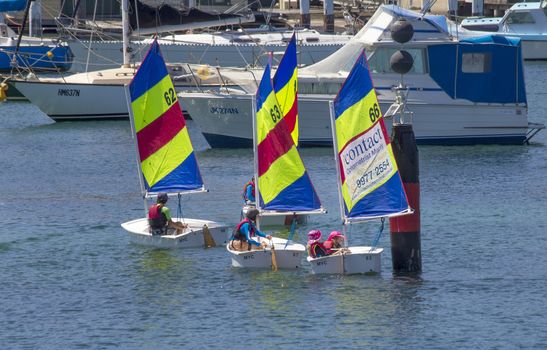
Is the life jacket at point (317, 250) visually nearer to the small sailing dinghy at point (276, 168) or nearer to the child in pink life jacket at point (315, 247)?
the child in pink life jacket at point (315, 247)

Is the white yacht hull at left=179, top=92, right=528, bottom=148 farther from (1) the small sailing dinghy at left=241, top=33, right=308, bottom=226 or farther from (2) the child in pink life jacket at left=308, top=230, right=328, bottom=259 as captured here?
(2) the child in pink life jacket at left=308, top=230, right=328, bottom=259

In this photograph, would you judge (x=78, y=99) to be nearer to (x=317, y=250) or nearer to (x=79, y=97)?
(x=79, y=97)

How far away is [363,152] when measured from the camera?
29656 millimetres

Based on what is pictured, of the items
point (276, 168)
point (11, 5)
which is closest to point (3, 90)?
point (11, 5)

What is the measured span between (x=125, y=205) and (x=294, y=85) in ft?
21.2

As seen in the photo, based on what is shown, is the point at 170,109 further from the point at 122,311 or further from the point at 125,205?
the point at 122,311

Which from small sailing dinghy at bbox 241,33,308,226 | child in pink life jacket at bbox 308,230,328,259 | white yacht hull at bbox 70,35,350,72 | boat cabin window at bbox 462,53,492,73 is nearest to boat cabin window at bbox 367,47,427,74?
boat cabin window at bbox 462,53,492,73

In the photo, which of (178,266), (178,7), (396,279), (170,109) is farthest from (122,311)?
(178,7)

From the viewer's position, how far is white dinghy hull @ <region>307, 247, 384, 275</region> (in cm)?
2939

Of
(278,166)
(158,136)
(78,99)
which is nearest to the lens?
(278,166)

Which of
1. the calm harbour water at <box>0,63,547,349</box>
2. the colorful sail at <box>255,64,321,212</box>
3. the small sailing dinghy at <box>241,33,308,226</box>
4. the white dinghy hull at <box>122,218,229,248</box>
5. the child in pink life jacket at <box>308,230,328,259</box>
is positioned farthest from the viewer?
the small sailing dinghy at <box>241,33,308,226</box>

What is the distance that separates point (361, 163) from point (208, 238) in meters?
5.41

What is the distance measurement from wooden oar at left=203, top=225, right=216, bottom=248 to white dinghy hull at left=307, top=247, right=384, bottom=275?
4.28m

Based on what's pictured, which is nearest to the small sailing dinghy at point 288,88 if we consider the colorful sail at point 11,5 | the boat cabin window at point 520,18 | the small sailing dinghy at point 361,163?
the small sailing dinghy at point 361,163
